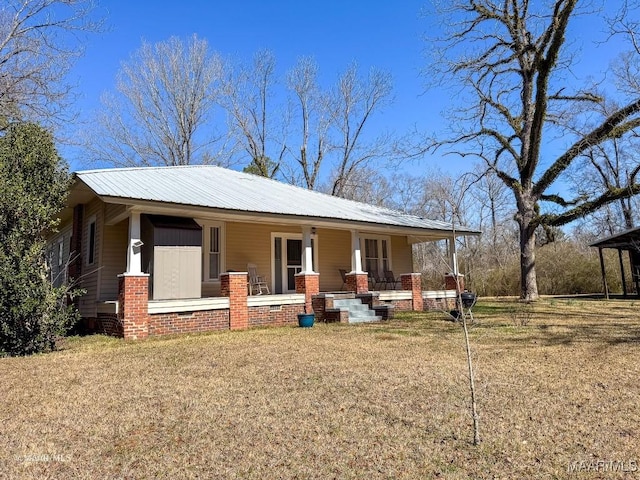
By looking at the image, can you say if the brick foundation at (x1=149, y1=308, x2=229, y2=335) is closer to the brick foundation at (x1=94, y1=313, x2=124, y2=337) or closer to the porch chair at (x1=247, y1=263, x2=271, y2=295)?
the brick foundation at (x1=94, y1=313, x2=124, y2=337)

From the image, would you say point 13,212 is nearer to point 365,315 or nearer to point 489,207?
point 365,315

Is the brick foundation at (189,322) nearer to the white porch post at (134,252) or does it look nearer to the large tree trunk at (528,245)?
the white porch post at (134,252)

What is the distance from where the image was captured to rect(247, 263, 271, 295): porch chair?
1274cm

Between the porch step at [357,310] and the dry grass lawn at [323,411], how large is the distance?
3.68 meters

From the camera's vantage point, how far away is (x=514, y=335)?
855 cm

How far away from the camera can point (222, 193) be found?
469 inches

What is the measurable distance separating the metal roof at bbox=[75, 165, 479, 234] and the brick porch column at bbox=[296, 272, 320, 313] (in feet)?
5.50

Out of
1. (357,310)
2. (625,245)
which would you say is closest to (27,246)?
(357,310)

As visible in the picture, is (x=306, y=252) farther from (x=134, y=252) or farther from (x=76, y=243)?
(x=76, y=243)

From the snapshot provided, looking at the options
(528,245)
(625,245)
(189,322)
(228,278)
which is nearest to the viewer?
(189,322)

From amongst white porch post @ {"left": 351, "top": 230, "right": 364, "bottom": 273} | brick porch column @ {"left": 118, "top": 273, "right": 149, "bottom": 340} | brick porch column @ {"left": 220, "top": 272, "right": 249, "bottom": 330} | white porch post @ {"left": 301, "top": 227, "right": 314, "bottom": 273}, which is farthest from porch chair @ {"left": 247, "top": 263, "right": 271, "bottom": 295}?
brick porch column @ {"left": 118, "top": 273, "right": 149, "bottom": 340}

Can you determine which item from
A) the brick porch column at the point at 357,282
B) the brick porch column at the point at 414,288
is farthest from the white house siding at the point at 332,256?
the brick porch column at the point at 414,288

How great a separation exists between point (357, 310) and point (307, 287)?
1515 millimetres

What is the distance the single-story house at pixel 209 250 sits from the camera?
945cm
